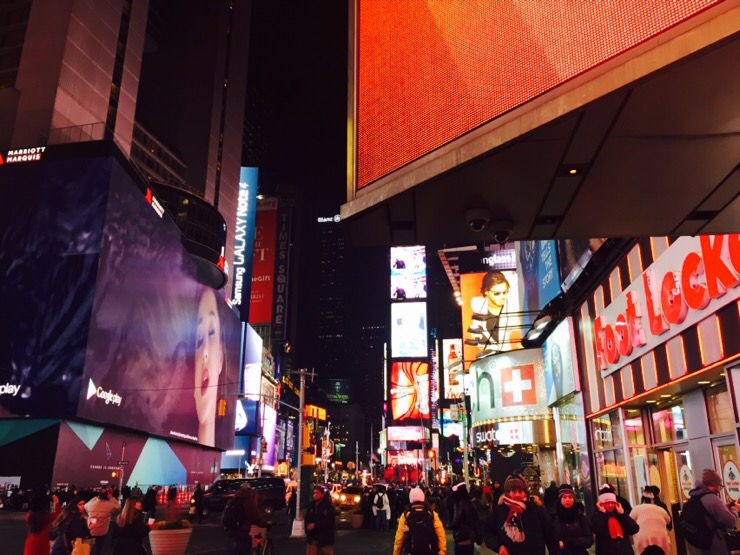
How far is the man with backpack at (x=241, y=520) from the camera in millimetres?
9312

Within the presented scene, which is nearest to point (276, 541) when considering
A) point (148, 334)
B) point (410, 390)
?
point (148, 334)

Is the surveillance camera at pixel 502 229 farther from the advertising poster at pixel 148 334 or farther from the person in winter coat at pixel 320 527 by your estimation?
the advertising poster at pixel 148 334

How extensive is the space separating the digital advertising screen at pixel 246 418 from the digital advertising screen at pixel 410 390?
2163 centimetres

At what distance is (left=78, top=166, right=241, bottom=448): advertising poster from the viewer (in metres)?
39.2

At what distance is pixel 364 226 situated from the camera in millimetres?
4602

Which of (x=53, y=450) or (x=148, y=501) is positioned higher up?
(x=53, y=450)

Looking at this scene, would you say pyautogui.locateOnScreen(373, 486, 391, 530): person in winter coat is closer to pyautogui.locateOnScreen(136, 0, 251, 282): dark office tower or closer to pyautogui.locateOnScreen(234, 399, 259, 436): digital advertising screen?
pyautogui.locateOnScreen(136, 0, 251, 282): dark office tower

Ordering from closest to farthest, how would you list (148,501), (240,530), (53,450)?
(240,530), (148,501), (53,450)

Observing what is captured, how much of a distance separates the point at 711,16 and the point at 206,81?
9064 centimetres

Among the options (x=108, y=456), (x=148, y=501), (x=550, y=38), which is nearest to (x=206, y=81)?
(x=108, y=456)

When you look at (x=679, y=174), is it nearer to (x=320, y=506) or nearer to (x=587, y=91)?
(x=587, y=91)

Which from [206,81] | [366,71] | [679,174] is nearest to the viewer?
[679,174]

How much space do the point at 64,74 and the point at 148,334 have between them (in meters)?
23.2

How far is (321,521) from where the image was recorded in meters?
10.4
